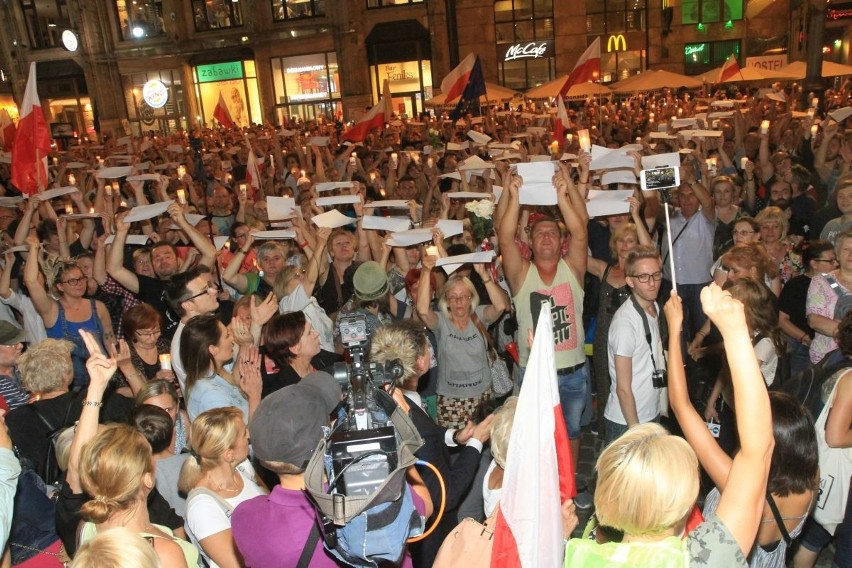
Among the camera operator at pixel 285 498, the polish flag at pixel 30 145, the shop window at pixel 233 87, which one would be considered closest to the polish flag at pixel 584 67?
the polish flag at pixel 30 145

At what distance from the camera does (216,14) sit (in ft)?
114

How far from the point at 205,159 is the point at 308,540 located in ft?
40.6

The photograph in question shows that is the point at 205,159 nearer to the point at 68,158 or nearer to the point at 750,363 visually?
the point at 68,158

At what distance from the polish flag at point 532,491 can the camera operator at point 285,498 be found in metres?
0.55

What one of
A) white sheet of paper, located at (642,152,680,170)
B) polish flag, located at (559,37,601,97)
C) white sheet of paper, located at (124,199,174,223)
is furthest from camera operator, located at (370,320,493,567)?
polish flag, located at (559,37,601,97)

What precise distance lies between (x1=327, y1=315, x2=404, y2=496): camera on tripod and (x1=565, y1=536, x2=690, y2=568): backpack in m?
0.61

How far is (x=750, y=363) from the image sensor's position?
209 centimetres

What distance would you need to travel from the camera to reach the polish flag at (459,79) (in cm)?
1388

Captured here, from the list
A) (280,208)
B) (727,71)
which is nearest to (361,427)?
(280,208)

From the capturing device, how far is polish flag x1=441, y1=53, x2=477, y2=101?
13875 millimetres

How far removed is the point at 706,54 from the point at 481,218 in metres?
30.7

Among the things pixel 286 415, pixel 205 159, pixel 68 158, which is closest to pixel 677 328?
pixel 286 415

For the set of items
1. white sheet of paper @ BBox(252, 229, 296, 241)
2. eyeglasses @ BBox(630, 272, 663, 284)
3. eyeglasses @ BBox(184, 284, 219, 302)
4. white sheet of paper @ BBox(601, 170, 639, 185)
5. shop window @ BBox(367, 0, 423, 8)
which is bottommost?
eyeglasses @ BBox(184, 284, 219, 302)

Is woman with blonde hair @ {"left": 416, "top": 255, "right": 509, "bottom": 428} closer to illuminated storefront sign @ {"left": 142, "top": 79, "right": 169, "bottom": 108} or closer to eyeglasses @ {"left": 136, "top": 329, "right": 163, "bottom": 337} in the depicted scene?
eyeglasses @ {"left": 136, "top": 329, "right": 163, "bottom": 337}
